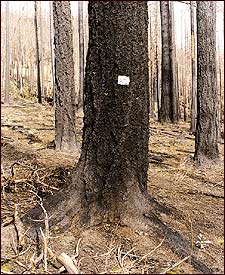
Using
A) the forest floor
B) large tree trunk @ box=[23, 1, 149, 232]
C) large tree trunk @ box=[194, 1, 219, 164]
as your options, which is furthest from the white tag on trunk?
large tree trunk @ box=[194, 1, 219, 164]

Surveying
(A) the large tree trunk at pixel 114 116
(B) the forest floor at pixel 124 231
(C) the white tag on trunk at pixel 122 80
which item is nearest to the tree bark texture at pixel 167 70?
(B) the forest floor at pixel 124 231

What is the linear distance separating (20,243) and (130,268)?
0.65m

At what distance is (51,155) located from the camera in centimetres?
496

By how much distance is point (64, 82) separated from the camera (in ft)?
17.8

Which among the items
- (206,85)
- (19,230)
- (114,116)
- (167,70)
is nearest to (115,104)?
(114,116)

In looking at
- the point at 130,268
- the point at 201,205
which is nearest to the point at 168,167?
the point at 201,205

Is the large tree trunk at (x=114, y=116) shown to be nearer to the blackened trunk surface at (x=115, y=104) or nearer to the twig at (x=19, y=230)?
the blackened trunk surface at (x=115, y=104)

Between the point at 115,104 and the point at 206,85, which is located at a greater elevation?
the point at 206,85

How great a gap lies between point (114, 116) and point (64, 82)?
2871 millimetres

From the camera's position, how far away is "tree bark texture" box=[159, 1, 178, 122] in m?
10.7

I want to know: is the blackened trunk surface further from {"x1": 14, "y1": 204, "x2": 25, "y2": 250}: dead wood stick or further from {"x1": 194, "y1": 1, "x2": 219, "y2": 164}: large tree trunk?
{"x1": 194, "y1": 1, "x2": 219, "y2": 164}: large tree trunk

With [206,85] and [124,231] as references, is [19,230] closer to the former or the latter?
[124,231]

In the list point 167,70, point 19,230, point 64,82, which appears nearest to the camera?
point 19,230

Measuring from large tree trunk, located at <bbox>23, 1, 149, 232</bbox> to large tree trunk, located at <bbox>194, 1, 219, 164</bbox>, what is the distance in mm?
2621
